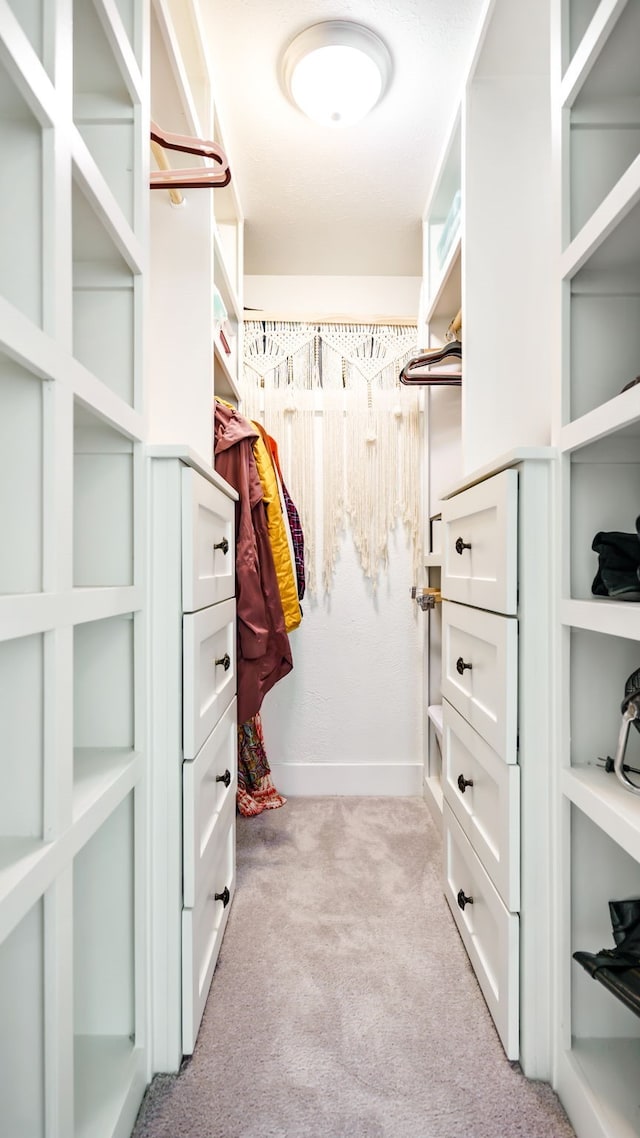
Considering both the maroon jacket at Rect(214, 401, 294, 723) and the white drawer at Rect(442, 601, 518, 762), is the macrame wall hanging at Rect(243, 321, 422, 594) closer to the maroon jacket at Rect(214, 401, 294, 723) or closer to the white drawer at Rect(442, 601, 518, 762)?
the maroon jacket at Rect(214, 401, 294, 723)

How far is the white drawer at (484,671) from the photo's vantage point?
3.61ft

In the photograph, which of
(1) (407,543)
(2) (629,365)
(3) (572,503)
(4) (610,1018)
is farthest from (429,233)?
(4) (610,1018)

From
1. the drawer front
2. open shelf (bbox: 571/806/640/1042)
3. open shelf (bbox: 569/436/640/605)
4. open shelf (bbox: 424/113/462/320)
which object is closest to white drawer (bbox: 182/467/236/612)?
the drawer front

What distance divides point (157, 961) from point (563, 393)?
120 cm

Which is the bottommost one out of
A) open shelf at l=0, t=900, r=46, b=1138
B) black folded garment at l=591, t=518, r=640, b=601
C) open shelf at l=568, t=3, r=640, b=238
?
open shelf at l=0, t=900, r=46, b=1138

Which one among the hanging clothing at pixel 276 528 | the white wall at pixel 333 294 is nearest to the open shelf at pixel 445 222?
the white wall at pixel 333 294

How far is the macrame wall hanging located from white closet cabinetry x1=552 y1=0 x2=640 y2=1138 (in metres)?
1.43

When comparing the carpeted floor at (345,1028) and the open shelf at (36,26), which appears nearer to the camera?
the open shelf at (36,26)

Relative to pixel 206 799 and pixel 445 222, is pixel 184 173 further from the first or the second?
pixel 206 799

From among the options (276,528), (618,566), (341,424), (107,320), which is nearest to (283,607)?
(276,528)

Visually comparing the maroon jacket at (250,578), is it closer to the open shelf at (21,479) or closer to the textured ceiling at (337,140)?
the textured ceiling at (337,140)

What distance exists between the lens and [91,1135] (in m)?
0.85

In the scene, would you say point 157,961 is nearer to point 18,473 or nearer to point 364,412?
point 18,473

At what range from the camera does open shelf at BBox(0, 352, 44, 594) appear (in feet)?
2.37
